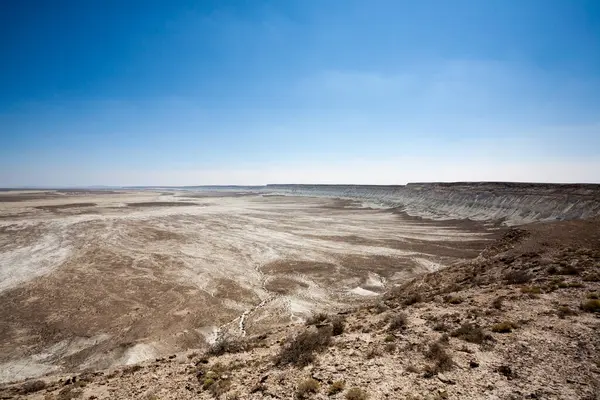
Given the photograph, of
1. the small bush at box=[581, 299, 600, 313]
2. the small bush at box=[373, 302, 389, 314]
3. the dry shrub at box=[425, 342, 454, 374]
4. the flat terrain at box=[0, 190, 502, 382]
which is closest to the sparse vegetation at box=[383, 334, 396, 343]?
the dry shrub at box=[425, 342, 454, 374]

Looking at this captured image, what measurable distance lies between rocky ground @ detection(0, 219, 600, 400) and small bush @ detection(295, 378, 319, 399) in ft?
0.08

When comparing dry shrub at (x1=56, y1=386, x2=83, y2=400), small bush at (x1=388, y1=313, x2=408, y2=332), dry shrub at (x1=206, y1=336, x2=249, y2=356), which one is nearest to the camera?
dry shrub at (x1=56, y1=386, x2=83, y2=400)

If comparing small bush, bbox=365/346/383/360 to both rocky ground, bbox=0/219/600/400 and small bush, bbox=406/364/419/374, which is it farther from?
small bush, bbox=406/364/419/374

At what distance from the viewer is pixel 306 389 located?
7734 mm

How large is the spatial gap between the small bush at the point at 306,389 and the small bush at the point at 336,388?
1.06 ft

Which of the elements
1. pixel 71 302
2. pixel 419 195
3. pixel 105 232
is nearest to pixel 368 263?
pixel 71 302

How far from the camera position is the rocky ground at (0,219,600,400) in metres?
7.39

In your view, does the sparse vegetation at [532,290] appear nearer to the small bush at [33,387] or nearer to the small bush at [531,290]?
the small bush at [531,290]

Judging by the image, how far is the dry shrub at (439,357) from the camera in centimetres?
800

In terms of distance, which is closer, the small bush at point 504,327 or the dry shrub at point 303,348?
the dry shrub at point 303,348

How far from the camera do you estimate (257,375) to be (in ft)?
29.2

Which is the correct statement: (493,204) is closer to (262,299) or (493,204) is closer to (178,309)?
(262,299)

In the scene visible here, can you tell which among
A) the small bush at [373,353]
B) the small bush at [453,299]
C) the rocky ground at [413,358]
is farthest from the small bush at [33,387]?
the small bush at [453,299]

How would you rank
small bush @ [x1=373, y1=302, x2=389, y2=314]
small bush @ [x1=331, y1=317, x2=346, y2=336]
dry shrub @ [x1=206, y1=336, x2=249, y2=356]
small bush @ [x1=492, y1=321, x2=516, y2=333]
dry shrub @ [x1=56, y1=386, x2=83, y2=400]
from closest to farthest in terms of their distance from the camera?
dry shrub @ [x1=56, y1=386, x2=83, y2=400]
small bush @ [x1=492, y1=321, x2=516, y2=333]
dry shrub @ [x1=206, y1=336, x2=249, y2=356]
small bush @ [x1=331, y1=317, x2=346, y2=336]
small bush @ [x1=373, y1=302, x2=389, y2=314]
